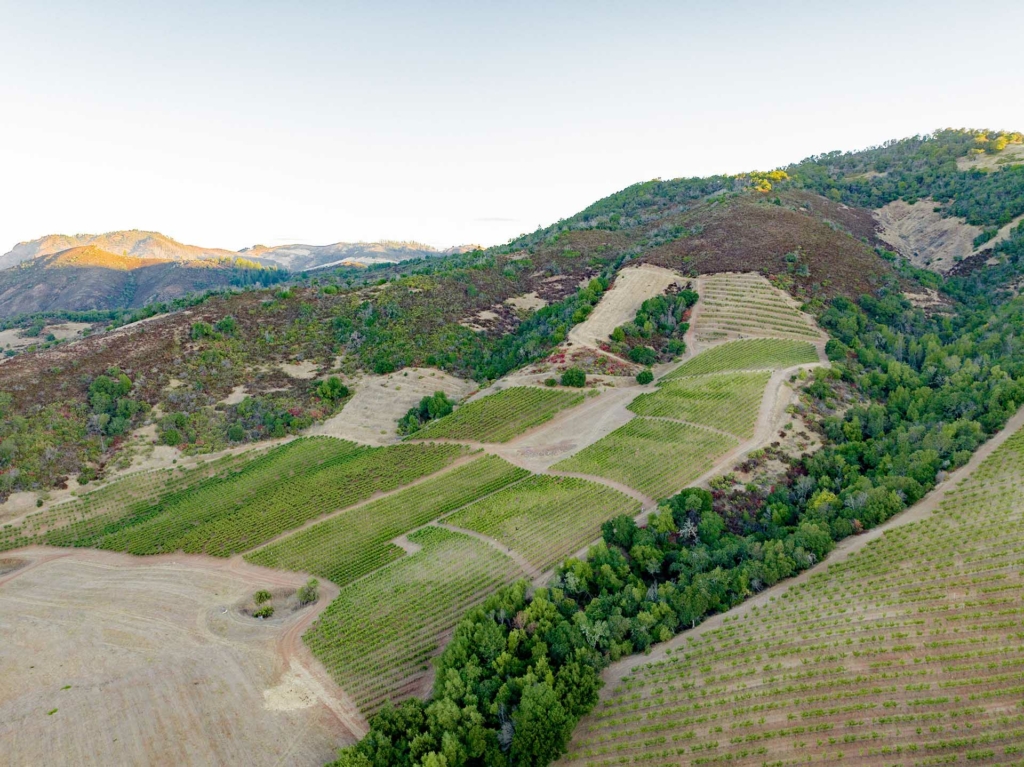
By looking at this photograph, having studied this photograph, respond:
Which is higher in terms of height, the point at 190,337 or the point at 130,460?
the point at 190,337

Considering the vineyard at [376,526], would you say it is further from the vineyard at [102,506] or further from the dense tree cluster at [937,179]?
the dense tree cluster at [937,179]

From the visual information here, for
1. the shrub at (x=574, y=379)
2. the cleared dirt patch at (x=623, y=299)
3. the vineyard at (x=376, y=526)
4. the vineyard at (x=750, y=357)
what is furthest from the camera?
the cleared dirt patch at (x=623, y=299)

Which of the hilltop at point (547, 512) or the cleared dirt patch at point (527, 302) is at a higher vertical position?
the cleared dirt patch at point (527, 302)

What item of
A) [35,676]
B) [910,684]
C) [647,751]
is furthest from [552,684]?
[35,676]

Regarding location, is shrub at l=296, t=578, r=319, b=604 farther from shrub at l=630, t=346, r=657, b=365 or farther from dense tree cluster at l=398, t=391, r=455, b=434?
shrub at l=630, t=346, r=657, b=365

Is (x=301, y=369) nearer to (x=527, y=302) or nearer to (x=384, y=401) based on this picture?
(x=384, y=401)

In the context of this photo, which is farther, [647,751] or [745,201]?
[745,201]

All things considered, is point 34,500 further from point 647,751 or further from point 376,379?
point 647,751

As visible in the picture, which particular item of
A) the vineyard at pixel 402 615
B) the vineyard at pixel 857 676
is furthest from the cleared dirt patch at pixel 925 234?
the vineyard at pixel 402 615
